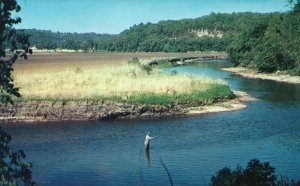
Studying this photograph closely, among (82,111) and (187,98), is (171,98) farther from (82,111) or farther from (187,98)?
(82,111)

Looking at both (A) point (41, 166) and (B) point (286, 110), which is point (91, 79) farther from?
(A) point (41, 166)

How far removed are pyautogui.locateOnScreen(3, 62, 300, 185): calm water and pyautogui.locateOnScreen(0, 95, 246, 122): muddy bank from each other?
7.89 feet

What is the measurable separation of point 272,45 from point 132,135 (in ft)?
221

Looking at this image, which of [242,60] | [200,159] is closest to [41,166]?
[200,159]

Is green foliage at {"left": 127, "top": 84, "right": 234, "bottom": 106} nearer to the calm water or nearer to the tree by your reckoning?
the calm water

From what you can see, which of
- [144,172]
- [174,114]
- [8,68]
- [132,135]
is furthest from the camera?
[174,114]

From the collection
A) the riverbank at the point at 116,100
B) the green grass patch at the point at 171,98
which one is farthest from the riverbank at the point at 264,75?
the green grass patch at the point at 171,98

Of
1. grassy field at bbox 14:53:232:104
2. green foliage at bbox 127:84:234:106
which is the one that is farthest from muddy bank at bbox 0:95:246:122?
grassy field at bbox 14:53:232:104

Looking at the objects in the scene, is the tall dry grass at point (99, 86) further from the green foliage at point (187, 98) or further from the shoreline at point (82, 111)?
the shoreline at point (82, 111)

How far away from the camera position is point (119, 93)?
55.8 meters

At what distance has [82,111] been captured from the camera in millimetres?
52562

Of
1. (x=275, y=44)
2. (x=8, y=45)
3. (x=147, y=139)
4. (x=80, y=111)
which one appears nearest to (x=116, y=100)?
(x=80, y=111)

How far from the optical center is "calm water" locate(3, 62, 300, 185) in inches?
1217

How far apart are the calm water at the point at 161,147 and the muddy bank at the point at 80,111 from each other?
2404 millimetres
